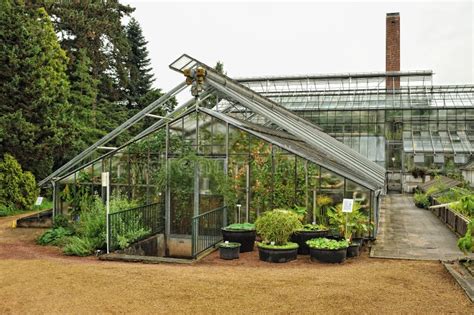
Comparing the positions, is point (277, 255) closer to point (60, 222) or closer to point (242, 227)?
point (242, 227)

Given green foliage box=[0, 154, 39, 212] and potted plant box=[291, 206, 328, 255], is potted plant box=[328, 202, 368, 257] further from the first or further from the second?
green foliage box=[0, 154, 39, 212]

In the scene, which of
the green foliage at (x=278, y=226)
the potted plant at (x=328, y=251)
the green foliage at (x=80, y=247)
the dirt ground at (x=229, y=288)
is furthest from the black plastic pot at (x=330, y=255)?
the green foliage at (x=80, y=247)

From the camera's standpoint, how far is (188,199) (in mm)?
12234

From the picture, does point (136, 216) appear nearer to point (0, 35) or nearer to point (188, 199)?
point (188, 199)

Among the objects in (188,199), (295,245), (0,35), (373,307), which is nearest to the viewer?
(373,307)

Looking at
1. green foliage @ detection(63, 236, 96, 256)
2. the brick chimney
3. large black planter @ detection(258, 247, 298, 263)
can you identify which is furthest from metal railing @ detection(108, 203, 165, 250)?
the brick chimney

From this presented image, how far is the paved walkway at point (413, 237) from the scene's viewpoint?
33.5 ft

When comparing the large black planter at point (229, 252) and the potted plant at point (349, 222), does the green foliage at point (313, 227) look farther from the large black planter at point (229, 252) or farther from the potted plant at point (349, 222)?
the large black planter at point (229, 252)

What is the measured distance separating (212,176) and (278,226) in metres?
2.95

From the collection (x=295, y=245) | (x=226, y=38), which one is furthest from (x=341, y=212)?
(x=226, y=38)

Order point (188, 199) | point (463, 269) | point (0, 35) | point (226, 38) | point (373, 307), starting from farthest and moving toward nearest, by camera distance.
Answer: point (226, 38) < point (0, 35) < point (188, 199) < point (463, 269) < point (373, 307)

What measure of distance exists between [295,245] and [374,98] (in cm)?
2154

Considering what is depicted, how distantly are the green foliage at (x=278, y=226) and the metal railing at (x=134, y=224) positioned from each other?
3179 millimetres

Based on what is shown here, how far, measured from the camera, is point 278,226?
9.84m
